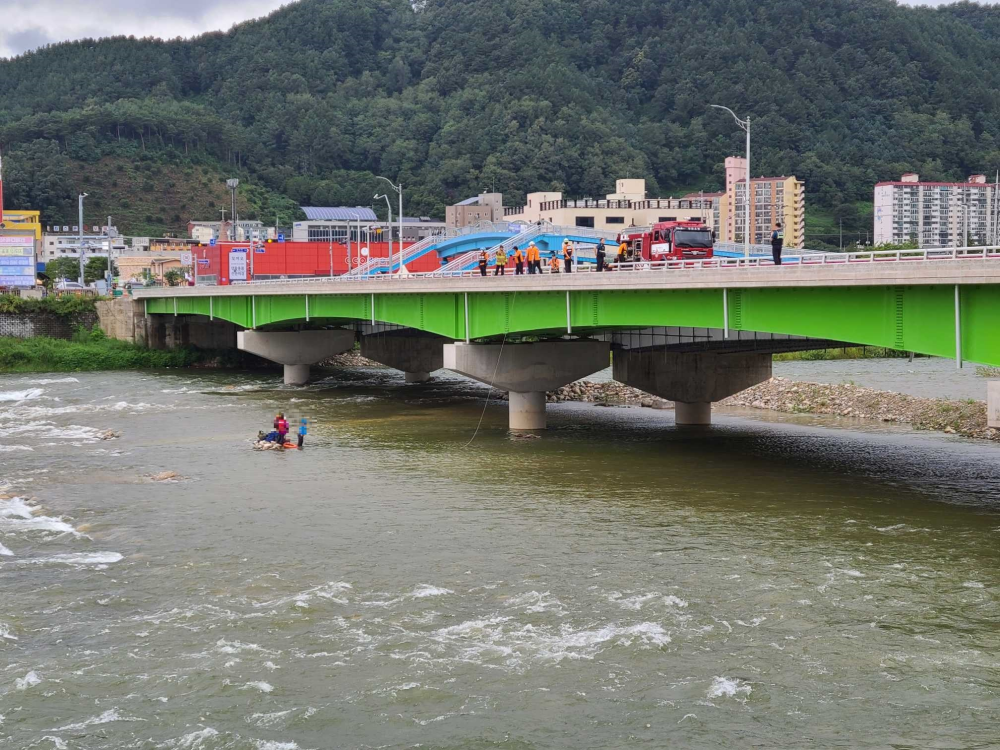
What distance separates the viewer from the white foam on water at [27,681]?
17531mm

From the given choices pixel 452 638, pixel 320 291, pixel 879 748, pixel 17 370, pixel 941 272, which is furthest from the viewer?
pixel 17 370

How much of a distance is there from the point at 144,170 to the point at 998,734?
601ft

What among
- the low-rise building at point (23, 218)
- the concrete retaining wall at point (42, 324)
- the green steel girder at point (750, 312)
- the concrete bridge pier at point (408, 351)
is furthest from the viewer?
the low-rise building at point (23, 218)

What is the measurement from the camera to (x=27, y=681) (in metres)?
17.7

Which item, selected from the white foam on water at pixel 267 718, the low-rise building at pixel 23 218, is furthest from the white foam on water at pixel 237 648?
the low-rise building at pixel 23 218

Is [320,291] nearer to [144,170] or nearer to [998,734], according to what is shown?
[998,734]

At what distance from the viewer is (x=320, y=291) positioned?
5847 centimetres

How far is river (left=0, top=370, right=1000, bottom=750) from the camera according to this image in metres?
16.5

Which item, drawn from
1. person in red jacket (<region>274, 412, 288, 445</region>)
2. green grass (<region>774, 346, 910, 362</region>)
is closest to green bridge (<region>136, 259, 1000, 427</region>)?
person in red jacket (<region>274, 412, 288, 445</region>)

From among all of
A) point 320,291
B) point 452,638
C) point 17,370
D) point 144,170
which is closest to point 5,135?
point 144,170

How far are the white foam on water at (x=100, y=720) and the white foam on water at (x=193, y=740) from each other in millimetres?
1004

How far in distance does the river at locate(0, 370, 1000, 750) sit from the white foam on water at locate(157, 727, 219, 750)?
1.4 inches

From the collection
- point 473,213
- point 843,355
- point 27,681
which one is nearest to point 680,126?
point 473,213

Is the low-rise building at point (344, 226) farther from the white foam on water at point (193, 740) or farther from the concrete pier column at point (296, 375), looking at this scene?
the white foam on water at point (193, 740)
